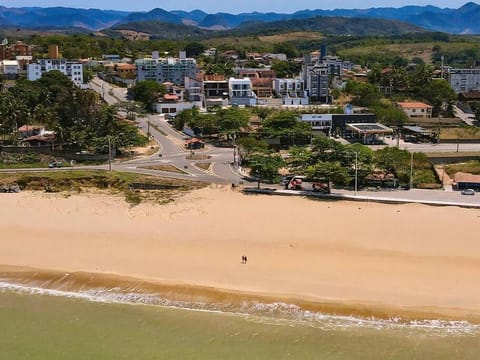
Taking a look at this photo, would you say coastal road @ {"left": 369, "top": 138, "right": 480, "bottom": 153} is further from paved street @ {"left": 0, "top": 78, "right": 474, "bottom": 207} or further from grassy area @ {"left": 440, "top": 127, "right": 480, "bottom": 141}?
grassy area @ {"left": 440, "top": 127, "right": 480, "bottom": 141}

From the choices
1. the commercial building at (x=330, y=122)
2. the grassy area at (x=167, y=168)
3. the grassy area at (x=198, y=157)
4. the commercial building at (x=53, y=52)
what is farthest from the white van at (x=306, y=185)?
the commercial building at (x=53, y=52)

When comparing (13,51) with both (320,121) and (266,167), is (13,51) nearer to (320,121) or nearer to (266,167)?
(320,121)

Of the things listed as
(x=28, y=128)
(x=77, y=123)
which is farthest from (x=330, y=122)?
(x=28, y=128)

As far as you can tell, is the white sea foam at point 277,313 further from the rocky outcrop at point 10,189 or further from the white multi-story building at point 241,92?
the white multi-story building at point 241,92

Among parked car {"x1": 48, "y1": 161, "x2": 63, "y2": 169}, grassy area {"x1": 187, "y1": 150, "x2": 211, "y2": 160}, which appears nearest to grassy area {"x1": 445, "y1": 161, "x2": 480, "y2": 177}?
grassy area {"x1": 187, "y1": 150, "x2": 211, "y2": 160}

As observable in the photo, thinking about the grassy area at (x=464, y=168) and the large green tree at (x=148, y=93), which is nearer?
the grassy area at (x=464, y=168)
